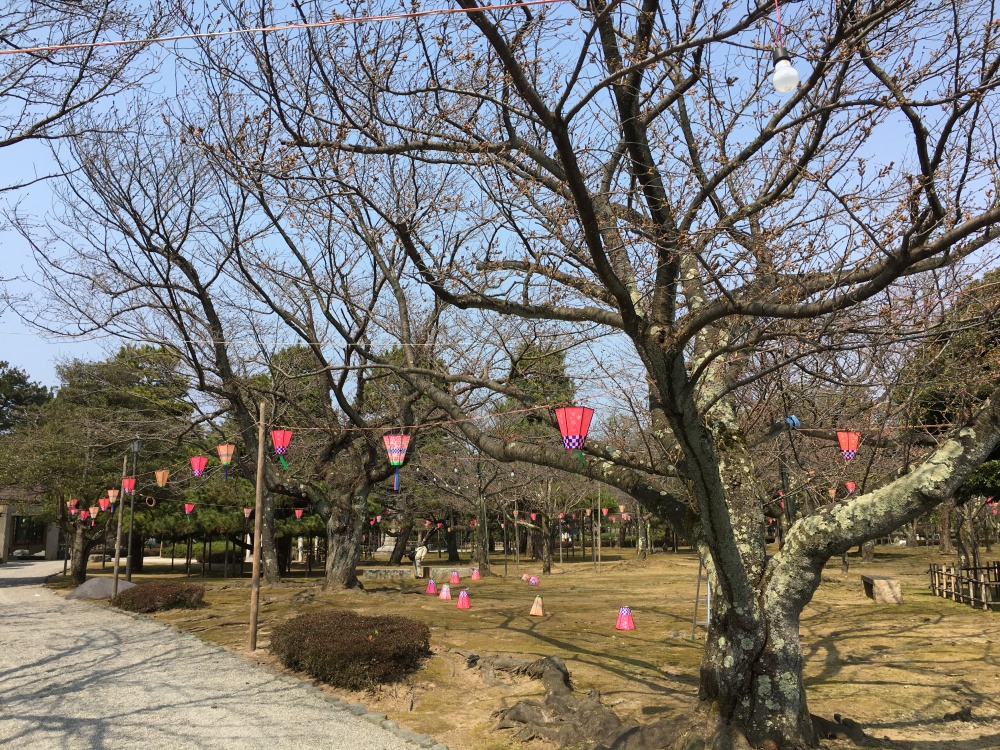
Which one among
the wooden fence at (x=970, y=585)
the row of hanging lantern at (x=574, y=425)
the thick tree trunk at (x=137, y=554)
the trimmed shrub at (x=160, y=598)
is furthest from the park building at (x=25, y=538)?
the wooden fence at (x=970, y=585)

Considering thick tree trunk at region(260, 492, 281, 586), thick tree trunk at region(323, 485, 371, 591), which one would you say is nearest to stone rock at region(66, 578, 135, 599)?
thick tree trunk at region(260, 492, 281, 586)

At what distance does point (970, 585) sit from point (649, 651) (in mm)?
10799

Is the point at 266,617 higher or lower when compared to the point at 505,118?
lower

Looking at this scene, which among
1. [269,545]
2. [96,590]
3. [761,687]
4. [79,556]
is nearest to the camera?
[761,687]

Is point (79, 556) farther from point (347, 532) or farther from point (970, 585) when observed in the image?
point (970, 585)

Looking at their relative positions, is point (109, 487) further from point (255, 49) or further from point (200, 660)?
point (255, 49)

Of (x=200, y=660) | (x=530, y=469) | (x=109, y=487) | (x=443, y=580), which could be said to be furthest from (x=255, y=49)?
(x=530, y=469)

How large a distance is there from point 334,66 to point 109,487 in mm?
19672

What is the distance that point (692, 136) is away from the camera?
285 inches

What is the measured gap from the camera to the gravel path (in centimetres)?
613

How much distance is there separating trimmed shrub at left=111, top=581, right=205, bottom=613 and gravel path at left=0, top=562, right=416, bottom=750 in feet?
10.3

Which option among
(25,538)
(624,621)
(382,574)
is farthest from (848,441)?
(25,538)

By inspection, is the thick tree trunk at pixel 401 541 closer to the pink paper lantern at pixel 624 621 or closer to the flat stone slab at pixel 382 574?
the flat stone slab at pixel 382 574

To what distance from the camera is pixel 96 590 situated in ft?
59.1
